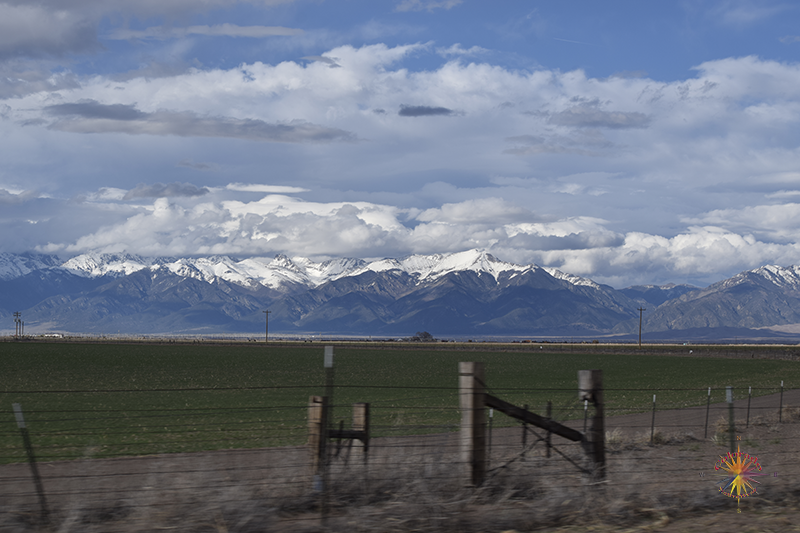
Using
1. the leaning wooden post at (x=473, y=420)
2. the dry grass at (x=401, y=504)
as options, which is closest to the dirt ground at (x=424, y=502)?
the dry grass at (x=401, y=504)

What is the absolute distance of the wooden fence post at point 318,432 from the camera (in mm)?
9133

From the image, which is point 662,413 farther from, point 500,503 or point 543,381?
point 543,381

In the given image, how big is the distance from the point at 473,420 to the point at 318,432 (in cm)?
202

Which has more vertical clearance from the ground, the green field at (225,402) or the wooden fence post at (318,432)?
the wooden fence post at (318,432)

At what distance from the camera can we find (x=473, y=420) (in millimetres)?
8883

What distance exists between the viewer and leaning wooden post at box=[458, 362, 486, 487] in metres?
8.89

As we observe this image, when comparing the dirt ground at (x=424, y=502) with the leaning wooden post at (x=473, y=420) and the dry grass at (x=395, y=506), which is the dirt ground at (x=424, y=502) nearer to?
the dry grass at (x=395, y=506)

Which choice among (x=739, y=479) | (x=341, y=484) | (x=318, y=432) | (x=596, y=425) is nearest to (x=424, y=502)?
(x=341, y=484)

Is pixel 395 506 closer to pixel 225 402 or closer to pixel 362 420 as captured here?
pixel 362 420

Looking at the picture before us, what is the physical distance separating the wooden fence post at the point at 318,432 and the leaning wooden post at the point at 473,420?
1.68 metres

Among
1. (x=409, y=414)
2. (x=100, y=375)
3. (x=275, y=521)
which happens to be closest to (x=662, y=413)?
(x=409, y=414)

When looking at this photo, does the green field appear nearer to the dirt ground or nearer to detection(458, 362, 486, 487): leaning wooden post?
the dirt ground

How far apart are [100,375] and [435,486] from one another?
160ft

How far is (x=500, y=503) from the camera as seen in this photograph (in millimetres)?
9148
